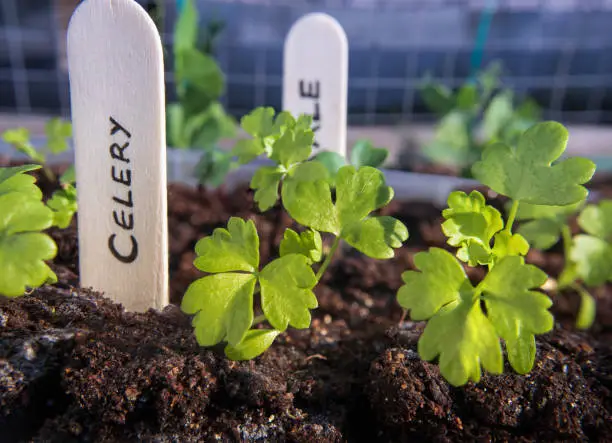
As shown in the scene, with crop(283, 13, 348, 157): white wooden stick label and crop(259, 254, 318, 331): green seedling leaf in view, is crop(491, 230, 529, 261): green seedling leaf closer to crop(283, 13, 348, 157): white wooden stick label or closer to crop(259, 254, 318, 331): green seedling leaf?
crop(259, 254, 318, 331): green seedling leaf

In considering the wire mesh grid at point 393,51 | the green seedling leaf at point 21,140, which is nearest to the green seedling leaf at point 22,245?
the green seedling leaf at point 21,140

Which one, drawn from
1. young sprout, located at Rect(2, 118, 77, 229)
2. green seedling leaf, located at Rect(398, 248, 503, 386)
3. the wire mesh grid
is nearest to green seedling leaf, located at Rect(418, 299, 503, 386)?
green seedling leaf, located at Rect(398, 248, 503, 386)

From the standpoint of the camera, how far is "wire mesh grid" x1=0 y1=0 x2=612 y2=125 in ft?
6.46

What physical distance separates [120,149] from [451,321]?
44 centimetres

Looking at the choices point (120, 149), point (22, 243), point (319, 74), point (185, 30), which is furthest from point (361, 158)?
point (185, 30)

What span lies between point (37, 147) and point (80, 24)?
852 mm

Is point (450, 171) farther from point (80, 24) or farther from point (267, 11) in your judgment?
point (80, 24)

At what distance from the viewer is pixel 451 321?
1.95 feet

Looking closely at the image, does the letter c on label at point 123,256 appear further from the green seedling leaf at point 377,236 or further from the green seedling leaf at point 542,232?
the green seedling leaf at point 542,232

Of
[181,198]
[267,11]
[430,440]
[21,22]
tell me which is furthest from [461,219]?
[21,22]

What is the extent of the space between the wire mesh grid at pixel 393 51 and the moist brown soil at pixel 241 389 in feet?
4.56

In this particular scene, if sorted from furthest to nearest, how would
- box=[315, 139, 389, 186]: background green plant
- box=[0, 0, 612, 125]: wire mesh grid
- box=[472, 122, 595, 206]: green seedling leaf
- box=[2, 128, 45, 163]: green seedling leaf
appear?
1. box=[0, 0, 612, 125]: wire mesh grid
2. box=[2, 128, 45, 163]: green seedling leaf
3. box=[315, 139, 389, 186]: background green plant
4. box=[472, 122, 595, 206]: green seedling leaf

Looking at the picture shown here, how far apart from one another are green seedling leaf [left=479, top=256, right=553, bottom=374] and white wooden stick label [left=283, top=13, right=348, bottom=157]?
608 millimetres

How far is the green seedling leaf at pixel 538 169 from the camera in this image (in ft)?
2.23
